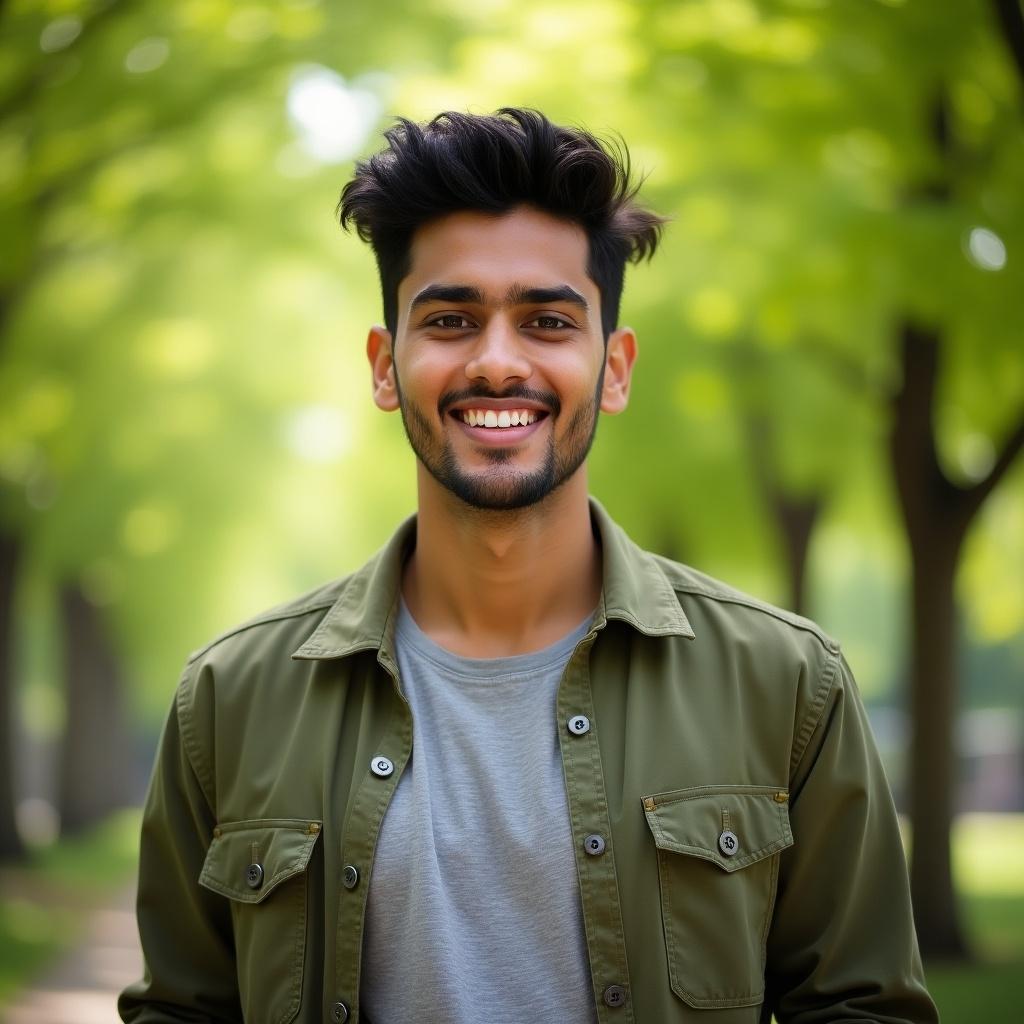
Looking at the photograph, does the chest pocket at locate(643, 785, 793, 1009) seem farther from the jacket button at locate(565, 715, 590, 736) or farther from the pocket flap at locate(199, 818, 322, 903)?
the pocket flap at locate(199, 818, 322, 903)

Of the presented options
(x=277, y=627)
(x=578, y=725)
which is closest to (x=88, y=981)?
(x=277, y=627)

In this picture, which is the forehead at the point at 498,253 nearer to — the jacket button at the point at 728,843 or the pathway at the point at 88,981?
the jacket button at the point at 728,843

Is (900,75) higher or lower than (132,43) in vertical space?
lower

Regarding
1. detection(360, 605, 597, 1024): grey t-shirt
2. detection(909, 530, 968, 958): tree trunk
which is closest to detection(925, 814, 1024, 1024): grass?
detection(909, 530, 968, 958): tree trunk

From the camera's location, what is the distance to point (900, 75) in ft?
25.8

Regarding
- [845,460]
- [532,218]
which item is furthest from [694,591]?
[845,460]

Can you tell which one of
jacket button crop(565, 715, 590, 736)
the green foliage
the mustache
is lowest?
jacket button crop(565, 715, 590, 736)

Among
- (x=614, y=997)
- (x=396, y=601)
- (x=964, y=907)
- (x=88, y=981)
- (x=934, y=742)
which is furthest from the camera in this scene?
(x=964, y=907)

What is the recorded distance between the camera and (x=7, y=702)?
15.0 m

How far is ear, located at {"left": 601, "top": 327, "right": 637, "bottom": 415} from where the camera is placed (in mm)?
3396

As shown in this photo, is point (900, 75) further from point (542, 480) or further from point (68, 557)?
point (68, 557)

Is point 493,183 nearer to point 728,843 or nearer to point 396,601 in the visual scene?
point 396,601

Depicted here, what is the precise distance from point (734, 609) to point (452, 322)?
3.15 ft

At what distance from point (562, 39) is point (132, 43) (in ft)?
10.1
